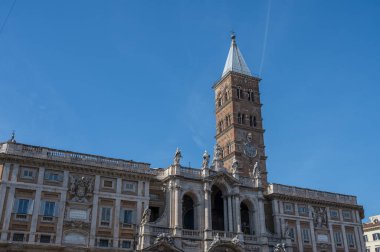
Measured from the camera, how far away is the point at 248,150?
68.4m

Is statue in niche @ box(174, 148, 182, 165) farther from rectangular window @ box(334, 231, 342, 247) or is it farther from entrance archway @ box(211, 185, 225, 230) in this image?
rectangular window @ box(334, 231, 342, 247)

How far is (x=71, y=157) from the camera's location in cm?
4719

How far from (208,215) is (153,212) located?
6408mm

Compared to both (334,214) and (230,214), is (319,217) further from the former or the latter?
(230,214)

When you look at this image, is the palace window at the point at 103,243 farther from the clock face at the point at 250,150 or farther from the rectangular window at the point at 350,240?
the rectangular window at the point at 350,240

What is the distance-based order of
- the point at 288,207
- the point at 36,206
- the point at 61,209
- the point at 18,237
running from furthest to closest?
the point at 288,207
the point at 61,209
the point at 36,206
the point at 18,237

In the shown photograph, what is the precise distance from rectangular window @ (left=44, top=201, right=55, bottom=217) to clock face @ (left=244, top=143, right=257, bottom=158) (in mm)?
32035

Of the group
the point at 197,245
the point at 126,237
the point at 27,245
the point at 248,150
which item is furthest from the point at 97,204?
the point at 248,150

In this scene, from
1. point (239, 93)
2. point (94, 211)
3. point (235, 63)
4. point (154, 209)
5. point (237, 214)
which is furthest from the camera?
point (235, 63)

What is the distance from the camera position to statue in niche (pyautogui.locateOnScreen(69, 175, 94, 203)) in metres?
45.9

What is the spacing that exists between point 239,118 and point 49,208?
3537 cm

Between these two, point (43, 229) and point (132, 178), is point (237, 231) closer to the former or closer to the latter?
point (132, 178)

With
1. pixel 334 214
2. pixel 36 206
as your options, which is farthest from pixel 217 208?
pixel 36 206

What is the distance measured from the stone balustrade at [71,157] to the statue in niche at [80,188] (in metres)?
1.70
